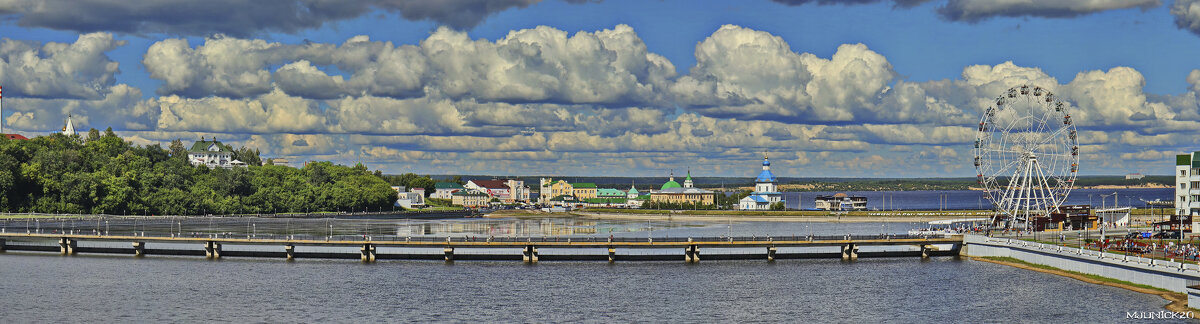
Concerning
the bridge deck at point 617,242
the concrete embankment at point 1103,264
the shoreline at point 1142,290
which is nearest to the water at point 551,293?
the shoreline at point 1142,290

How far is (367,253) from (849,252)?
172 feet

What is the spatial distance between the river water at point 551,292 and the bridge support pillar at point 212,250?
6142mm

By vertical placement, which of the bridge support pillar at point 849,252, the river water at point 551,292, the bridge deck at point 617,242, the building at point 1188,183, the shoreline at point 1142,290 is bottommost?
the river water at point 551,292

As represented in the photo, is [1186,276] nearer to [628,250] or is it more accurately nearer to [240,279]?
[628,250]

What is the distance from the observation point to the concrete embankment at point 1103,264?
80938mm

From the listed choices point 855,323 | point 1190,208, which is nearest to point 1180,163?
point 1190,208

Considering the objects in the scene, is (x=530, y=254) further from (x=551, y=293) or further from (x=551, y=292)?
(x=551, y=293)

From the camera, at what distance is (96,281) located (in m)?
98.2

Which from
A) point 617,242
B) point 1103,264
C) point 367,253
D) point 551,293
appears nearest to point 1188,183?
point 1103,264

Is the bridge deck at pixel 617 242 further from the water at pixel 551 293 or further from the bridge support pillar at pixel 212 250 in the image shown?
the water at pixel 551 293

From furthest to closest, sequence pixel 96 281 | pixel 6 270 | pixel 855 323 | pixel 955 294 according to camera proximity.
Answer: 1. pixel 6 270
2. pixel 96 281
3. pixel 955 294
4. pixel 855 323

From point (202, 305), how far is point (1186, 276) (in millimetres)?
72043

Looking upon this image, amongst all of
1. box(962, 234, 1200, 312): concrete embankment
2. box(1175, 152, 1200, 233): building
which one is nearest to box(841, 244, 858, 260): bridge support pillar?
box(962, 234, 1200, 312): concrete embankment

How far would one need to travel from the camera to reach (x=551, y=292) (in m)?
90.4
